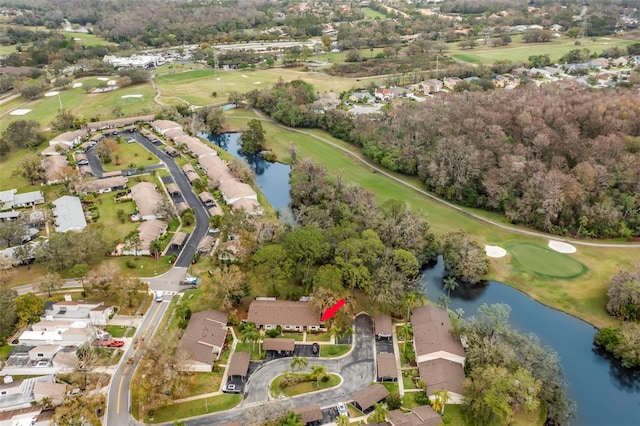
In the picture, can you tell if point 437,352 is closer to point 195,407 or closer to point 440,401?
point 440,401

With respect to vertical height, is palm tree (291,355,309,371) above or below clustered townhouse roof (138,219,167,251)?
below

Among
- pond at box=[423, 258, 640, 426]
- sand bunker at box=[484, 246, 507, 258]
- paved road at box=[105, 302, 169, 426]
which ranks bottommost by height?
pond at box=[423, 258, 640, 426]

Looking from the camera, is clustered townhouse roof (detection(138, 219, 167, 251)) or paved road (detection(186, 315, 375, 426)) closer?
paved road (detection(186, 315, 375, 426))

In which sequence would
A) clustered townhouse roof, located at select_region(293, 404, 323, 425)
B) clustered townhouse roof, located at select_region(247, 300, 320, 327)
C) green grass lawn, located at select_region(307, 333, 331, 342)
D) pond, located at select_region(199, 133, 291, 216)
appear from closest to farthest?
clustered townhouse roof, located at select_region(293, 404, 323, 425) < green grass lawn, located at select_region(307, 333, 331, 342) < clustered townhouse roof, located at select_region(247, 300, 320, 327) < pond, located at select_region(199, 133, 291, 216)

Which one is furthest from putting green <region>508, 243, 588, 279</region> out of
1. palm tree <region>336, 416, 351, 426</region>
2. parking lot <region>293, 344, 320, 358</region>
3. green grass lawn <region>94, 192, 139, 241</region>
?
green grass lawn <region>94, 192, 139, 241</region>

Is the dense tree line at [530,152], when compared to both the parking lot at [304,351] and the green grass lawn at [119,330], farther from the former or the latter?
the green grass lawn at [119,330]

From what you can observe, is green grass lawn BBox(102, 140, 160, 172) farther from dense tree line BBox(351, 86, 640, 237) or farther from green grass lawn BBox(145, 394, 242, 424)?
green grass lawn BBox(145, 394, 242, 424)

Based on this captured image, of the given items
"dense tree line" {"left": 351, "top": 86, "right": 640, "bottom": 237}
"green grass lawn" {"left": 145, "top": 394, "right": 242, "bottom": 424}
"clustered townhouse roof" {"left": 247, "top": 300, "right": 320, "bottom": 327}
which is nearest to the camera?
"green grass lawn" {"left": 145, "top": 394, "right": 242, "bottom": 424}

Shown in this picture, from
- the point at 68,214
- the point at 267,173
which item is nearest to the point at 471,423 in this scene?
the point at 68,214
